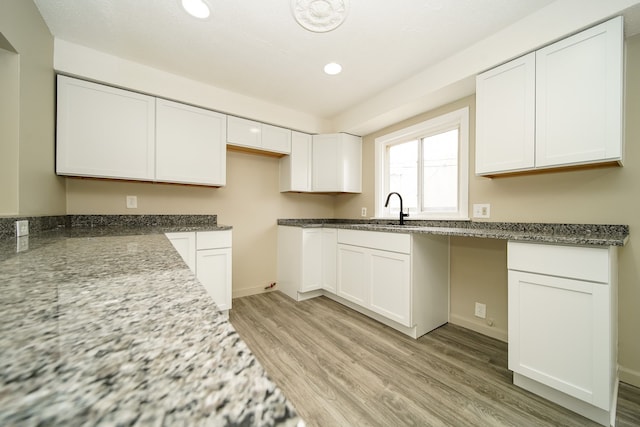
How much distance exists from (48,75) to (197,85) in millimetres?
1026

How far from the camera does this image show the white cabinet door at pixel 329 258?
276 centimetres

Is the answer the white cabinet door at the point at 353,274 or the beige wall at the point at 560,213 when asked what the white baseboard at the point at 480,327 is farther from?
the white cabinet door at the point at 353,274

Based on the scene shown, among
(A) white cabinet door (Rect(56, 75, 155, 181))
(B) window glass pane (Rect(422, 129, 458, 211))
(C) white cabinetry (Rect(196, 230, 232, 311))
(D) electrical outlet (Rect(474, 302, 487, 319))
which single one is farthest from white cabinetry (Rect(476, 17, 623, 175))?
(A) white cabinet door (Rect(56, 75, 155, 181))

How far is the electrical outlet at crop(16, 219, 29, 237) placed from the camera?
123 centimetres

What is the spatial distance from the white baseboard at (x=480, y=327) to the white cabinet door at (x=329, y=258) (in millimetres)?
1198

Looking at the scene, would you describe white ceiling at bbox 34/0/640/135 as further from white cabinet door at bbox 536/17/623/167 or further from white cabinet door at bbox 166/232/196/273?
white cabinet door at bbox 166/232/196/273

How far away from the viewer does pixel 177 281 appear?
1.64ft

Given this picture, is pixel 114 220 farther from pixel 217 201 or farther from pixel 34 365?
pixel 34 365

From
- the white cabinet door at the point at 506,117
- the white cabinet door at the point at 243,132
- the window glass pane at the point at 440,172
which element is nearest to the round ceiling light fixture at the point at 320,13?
the white cabinet door at the point at 506,117

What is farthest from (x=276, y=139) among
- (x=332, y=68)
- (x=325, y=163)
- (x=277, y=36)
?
(x=277, y=36)

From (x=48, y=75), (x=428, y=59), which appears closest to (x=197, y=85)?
(x=48, y=75)

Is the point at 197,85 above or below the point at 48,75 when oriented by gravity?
above

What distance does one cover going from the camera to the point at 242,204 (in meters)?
2.96

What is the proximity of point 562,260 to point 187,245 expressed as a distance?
8.27ft
